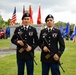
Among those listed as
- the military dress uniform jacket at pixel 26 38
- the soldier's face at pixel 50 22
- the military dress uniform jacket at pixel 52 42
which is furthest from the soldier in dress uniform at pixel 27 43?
the soldier's face at pixel 50 22

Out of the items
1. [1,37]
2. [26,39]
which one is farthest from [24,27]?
[1,37]

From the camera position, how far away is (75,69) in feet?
39.8

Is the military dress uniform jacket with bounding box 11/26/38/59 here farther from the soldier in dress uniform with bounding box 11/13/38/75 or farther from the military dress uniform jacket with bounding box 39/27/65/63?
the military dress uniform jacket with bounding box 39/27/65/63

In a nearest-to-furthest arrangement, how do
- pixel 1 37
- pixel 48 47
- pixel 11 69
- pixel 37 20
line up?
pixel 48 47 < pixel 11 69 < pixel 37 20 < pixel 1 37

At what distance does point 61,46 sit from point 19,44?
102 cm

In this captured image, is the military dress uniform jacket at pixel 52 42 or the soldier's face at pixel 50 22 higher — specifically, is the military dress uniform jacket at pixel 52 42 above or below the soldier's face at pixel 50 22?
below

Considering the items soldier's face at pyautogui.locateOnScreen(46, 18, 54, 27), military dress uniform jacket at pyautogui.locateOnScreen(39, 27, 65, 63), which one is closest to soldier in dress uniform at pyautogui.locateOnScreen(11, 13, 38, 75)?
military dress uniform jacket at pyautogui.locateOnScreen(39, 27, 65, 63)

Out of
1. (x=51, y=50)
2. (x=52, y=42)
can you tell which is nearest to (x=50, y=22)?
(x=52, y=42)

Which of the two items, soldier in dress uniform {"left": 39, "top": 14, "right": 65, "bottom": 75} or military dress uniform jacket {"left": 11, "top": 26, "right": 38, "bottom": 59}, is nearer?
soldier in dress uniform {"left": 39, "top": 14, "right": 65, "bottom": 75}

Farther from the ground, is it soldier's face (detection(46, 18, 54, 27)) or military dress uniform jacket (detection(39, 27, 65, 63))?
soldier's face (detection(46, 18, 54, 27))

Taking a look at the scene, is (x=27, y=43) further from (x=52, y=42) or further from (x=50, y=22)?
(x=50, y=22)

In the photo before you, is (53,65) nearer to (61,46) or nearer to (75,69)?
(61,46)

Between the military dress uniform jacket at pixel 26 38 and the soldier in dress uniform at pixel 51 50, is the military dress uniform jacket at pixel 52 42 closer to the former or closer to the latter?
the soldier in dress uniform at pixel 51 50

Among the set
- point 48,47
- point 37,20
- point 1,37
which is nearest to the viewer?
point 48,47
